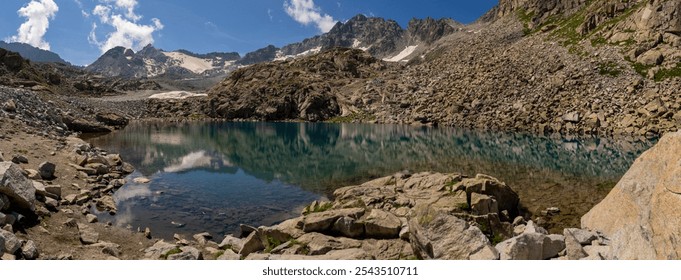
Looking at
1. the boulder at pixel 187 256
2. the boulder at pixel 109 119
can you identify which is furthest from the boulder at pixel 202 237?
the boulder at pixel 109 119

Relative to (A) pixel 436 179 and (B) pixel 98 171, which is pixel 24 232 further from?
(A) pixel 436 179

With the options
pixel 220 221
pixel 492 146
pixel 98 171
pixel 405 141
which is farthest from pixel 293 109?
pixel 220 221

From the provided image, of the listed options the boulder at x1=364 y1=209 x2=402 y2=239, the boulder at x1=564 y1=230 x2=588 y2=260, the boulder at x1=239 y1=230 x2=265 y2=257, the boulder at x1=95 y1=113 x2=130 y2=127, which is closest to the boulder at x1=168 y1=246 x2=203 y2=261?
the boulder at x1=239 y1=230 x2=265 y2=257

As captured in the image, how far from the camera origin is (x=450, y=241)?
34.4ft

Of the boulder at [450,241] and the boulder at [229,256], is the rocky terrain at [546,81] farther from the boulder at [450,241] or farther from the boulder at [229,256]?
the boulder at [229,256]

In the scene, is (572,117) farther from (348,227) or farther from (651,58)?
(348,227)

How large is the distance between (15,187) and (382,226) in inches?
540

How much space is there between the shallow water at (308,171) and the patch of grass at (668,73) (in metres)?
24.7

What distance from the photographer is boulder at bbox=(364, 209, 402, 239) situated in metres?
15.4

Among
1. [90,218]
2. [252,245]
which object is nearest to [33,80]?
[90,218]

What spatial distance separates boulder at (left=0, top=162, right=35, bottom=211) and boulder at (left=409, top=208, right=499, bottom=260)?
14.3m

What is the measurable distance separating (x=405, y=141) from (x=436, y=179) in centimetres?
4101

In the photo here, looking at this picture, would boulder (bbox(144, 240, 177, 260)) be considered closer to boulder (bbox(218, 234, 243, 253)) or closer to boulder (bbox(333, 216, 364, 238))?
boulder (bbox(218, 234, 243, 253))

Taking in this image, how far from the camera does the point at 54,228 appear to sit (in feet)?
50.5
